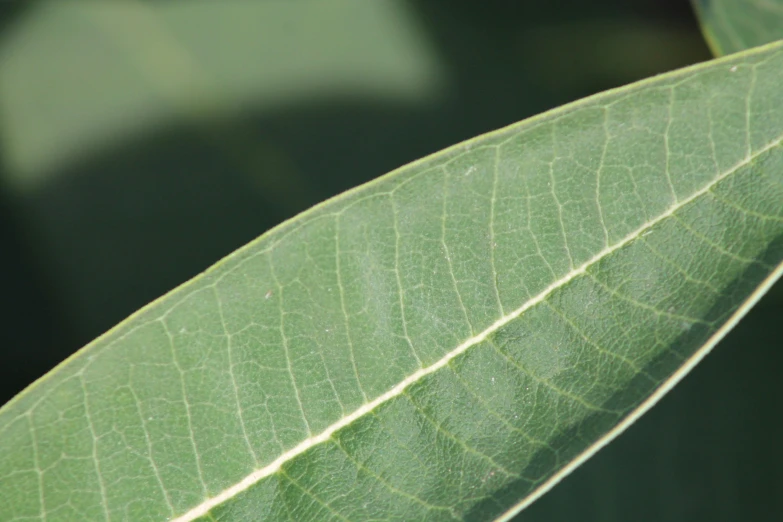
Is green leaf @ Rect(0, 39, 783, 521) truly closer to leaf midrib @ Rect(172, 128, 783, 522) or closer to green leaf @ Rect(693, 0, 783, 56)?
leaf midrib @ Rect(172, 128, 783, 522)

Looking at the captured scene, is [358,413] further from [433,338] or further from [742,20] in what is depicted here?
[742,20]

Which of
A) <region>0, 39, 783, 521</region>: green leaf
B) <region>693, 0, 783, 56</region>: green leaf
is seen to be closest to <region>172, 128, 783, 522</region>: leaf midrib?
<region>0, 39, 783, 521</region>: green leaf

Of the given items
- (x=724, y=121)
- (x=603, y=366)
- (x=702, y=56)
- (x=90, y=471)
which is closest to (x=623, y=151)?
(x=724, y=121)

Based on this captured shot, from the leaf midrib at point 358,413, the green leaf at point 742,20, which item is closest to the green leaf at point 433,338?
the leaf midrib at point 358,413

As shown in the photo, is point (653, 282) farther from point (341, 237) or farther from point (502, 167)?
point (341, 237)

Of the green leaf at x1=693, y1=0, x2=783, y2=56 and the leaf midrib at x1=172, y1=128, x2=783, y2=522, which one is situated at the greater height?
the leaf midrib at x1=172, y1=128, x2=783, y2=522

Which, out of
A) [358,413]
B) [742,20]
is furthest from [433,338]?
[742,20]
